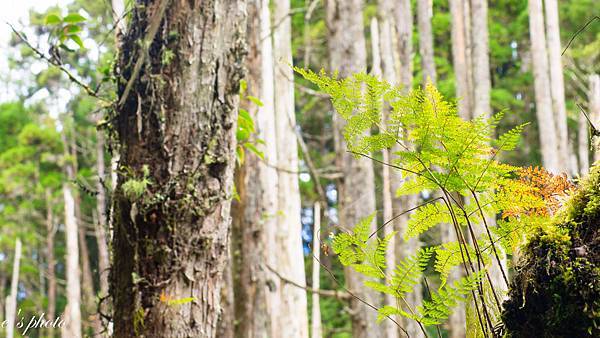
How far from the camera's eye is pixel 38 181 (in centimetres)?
2208

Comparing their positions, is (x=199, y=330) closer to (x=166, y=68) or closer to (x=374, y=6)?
(x=166, y=68)

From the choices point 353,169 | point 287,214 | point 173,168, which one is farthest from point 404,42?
point 173,168

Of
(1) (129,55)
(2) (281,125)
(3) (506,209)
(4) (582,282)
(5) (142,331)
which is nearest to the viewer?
(4) (582,282)

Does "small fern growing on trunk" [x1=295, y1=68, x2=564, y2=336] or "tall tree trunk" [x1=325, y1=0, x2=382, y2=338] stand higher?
"tall tree trunk" [x1=325, y1=0, x2=382, y2=338]

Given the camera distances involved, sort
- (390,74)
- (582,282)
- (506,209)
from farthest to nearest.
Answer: (390,74)
(506,209)
(582,282)

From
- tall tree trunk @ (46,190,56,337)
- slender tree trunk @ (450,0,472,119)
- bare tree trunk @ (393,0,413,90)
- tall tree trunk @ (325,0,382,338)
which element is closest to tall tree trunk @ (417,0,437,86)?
slender tree trunk @ (450,0,472,119)

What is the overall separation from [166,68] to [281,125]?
24.5ft

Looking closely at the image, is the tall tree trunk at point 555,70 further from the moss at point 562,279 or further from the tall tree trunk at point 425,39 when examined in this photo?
the moss at point 562,279

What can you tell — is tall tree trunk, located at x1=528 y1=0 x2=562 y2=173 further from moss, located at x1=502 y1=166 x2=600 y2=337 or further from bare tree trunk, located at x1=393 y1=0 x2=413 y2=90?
moss, located at x1=502 y1=166 x2=600 y2=337

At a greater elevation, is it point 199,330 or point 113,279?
point 113,279

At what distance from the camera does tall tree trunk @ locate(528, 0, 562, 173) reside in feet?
37.6

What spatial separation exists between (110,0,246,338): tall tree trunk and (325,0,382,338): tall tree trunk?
5.30 m

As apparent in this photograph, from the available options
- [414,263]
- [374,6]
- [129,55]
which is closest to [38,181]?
[374,6]

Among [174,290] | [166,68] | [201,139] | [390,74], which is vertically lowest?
[174,290]
